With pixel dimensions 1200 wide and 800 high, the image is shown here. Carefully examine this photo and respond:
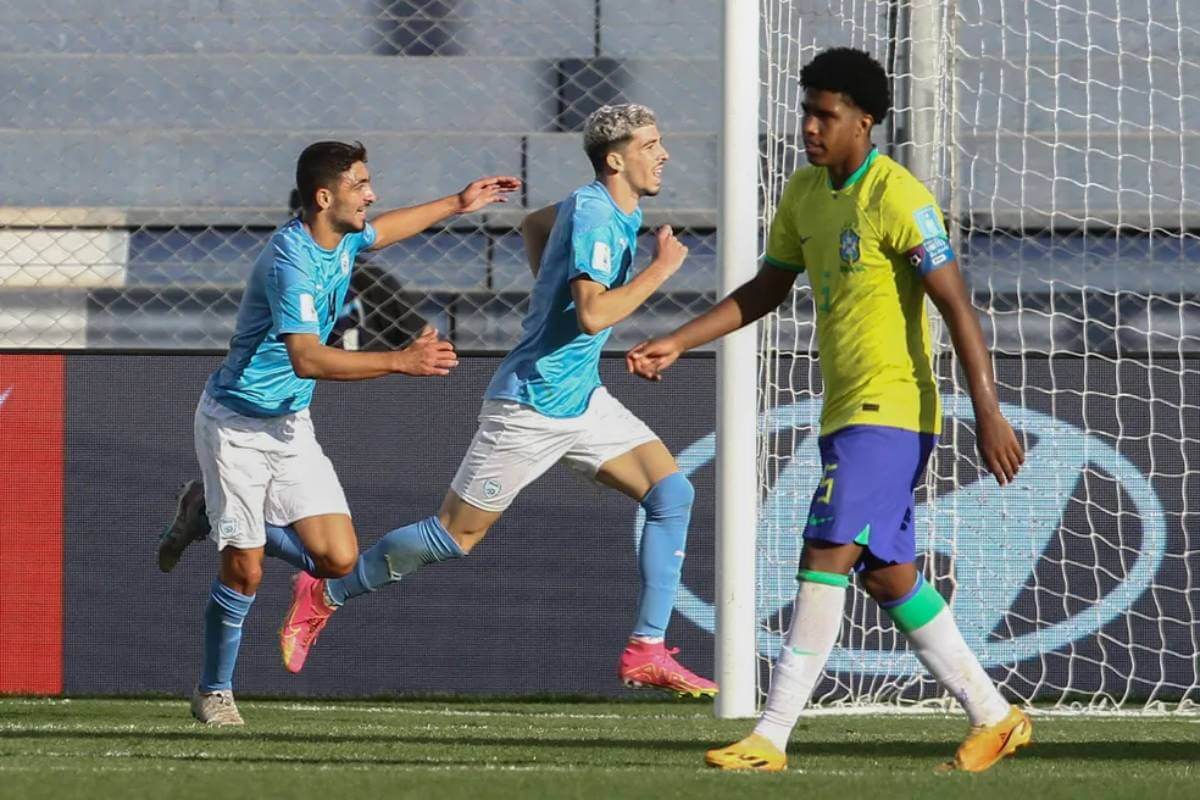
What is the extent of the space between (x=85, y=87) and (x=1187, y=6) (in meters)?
6.27

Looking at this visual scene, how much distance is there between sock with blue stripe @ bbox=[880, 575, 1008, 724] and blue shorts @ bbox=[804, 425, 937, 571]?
142 millimetres

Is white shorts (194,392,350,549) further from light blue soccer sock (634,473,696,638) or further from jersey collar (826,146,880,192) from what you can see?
jersey collar (826,146,880,192)

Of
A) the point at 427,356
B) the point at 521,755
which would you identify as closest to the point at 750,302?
the point at 427,356

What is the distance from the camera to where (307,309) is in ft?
18.5

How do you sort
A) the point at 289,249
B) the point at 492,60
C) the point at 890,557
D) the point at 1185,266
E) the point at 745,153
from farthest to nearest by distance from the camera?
the point at 492,60 → the point at 1185,266 → the point at 745,153 → the point at 289,249 → the point at 890,557

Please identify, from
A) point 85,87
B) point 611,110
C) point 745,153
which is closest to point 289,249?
point 611,110

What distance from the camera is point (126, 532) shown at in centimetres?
745

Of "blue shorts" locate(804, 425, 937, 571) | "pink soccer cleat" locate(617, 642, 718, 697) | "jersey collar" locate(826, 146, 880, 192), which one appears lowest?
"pink soccer cleat" locate(617, 642, 718, 697)

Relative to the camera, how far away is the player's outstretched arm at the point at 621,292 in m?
5.13

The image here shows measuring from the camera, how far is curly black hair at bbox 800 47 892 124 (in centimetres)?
433

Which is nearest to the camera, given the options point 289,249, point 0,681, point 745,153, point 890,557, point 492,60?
point 890,557

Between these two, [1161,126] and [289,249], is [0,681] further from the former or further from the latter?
[1161,126]

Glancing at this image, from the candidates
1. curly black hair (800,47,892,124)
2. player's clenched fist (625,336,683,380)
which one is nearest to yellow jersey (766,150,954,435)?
curly black hair (800,47,892,124)

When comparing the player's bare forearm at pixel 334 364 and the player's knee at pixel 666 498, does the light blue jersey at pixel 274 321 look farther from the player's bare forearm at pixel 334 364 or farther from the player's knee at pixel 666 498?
the player's knee at pixel 666 498
